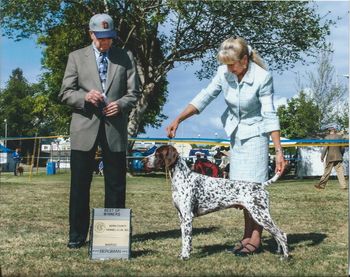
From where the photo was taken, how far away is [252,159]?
441 cm

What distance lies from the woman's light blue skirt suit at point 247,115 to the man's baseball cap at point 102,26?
0.85 meters

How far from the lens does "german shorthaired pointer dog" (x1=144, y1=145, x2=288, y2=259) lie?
4.13m

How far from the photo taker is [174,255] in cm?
434

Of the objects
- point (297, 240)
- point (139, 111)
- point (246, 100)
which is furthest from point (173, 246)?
point (139, 111)

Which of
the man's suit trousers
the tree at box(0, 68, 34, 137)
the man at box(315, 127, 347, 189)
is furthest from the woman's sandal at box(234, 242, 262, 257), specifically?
the tree at box(0, 68, 34, 137)

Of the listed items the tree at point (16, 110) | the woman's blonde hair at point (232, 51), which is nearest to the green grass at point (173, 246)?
the woman's blonde hair at point (232, 51)

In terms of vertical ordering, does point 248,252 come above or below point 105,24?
below

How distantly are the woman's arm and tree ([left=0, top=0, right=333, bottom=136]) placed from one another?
15573mm

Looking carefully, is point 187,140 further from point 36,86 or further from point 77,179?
point 36,86

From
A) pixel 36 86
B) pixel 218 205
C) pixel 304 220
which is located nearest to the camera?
pixel 218 205

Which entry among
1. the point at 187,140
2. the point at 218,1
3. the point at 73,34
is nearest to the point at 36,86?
the point at 73,34

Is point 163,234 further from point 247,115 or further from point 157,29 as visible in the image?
point 157,29

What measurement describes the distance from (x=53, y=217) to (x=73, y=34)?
14.7m

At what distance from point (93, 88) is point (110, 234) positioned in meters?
1.18
